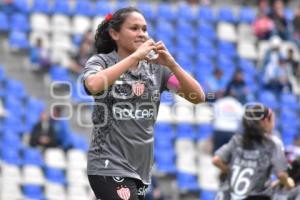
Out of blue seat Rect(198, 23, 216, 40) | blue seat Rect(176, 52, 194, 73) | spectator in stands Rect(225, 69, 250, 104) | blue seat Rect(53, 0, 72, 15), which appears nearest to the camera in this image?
spectator in stands Rect(225, 69, 250, 104)

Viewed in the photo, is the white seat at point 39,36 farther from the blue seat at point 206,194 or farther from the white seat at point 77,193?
the blue seat at point 206,194

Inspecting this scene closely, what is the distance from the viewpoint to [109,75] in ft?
18.3

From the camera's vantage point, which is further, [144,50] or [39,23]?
[39,23]

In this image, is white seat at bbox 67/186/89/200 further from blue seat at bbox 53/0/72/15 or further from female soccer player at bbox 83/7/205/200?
female soccer player at bbox 83/7/205/200

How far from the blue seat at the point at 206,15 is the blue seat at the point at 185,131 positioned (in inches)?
154

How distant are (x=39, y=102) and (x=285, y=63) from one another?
463cm

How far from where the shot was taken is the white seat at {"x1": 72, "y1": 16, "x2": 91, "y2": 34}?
56.1 ft

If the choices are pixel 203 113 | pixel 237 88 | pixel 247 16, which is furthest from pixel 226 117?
pixel 247 16

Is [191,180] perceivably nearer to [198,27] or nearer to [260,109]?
[198,27]

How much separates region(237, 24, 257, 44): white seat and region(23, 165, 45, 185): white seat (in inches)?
246

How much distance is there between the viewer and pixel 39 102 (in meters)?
15.4

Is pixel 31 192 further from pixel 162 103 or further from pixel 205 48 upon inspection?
pixel 205 48

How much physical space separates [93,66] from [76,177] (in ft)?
26.7

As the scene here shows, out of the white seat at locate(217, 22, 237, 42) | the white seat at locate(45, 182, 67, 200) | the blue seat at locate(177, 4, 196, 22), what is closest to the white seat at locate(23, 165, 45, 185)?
the white seat at locate(45, 182, 67, 200)
